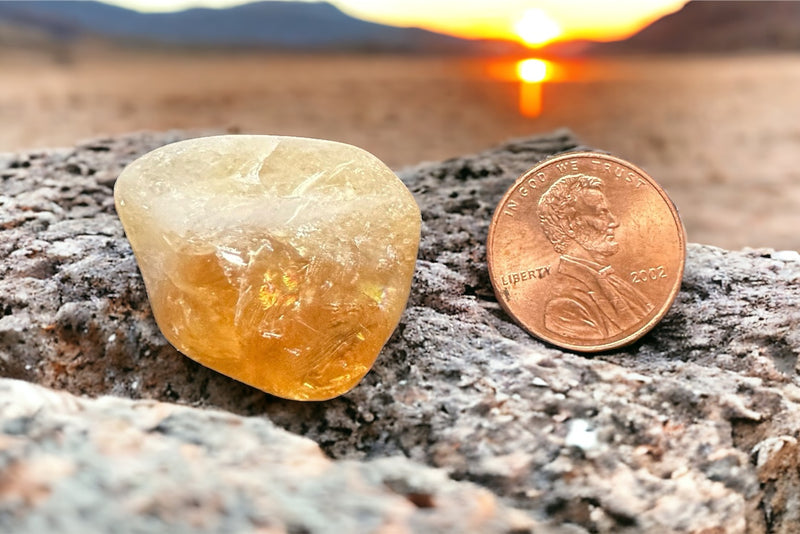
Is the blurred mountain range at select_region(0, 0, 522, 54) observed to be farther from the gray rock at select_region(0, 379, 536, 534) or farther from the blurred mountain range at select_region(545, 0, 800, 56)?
the gray rock at select_region(0, 379, 536, 534)

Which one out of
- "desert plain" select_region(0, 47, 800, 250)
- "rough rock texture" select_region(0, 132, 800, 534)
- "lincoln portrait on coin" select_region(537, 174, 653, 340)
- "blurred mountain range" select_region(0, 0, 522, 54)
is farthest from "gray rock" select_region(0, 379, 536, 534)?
"blurred mountain range" select_region(0, 0, 522, 54)

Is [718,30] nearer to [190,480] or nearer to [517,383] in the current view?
[517,383]

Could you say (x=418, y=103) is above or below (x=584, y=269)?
above

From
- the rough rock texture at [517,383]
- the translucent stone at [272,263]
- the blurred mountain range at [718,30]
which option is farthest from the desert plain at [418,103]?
the translucent stone at [272,263]

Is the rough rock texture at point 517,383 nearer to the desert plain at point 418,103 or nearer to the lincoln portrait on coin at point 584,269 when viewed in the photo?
the lincoln portrait on coin at point 584,269

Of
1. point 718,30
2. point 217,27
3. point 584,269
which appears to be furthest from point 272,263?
point 718,30

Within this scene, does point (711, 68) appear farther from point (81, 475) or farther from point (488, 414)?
point (81, 475)
